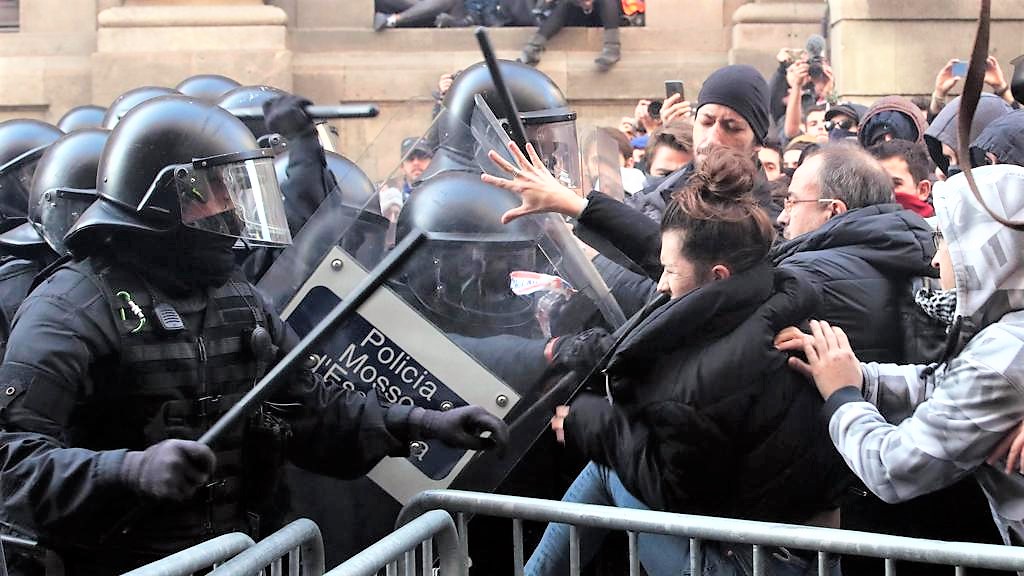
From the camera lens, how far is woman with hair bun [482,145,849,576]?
9.13 feet

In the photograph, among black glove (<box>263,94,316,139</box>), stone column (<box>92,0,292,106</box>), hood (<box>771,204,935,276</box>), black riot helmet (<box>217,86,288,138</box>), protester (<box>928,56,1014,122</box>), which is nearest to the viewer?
hood (<box>771,204,935,276</box>)

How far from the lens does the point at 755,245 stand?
288cm

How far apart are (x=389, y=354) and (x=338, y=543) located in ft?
1.60

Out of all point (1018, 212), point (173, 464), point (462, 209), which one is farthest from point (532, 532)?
point (1018, 212)

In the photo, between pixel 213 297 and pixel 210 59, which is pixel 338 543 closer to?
pixel 213 297

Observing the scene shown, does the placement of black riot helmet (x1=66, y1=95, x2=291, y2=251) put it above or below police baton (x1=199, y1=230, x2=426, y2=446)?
above

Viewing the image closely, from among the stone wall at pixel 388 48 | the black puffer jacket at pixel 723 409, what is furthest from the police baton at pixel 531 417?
the stone wall at pixel 388 48

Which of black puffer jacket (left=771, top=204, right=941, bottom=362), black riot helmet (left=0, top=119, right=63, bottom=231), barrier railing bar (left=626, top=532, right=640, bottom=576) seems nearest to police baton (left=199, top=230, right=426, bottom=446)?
barrier railing bar (left=626, top=532, right=640, bottom=576)

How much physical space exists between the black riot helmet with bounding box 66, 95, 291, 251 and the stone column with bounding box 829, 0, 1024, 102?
8478mm

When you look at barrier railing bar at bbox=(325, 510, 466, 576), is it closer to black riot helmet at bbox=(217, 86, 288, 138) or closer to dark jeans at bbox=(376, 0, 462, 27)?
black riot helmet at bbox=(217, 86, 288, 138)

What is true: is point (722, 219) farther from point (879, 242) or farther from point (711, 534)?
point (711, 534)

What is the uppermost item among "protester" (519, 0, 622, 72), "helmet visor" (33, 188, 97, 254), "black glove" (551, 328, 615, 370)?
"helmet visor" (33, 188, 97, 254)

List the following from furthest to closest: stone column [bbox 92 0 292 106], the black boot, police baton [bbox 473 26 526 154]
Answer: the black boot < stone column [bbox 92 0 292 106] < police baton [bbox 473 26 526 154]

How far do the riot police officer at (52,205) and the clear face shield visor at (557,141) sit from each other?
4.21ft
